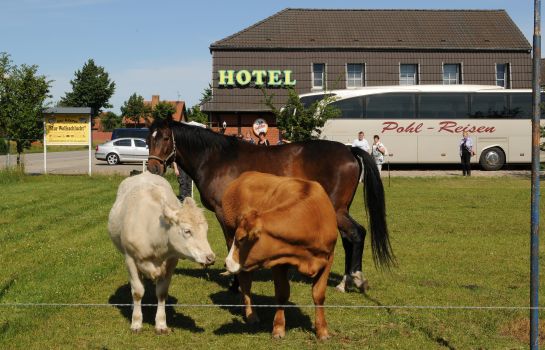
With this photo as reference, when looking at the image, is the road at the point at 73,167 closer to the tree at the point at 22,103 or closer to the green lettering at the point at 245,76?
the tree at the point at 22,103

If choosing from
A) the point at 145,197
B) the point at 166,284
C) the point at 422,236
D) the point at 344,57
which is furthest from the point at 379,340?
the point at 344,57

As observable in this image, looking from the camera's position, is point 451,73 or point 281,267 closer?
point 281,267

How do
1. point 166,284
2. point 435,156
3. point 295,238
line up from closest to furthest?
point 295,238
point 166,284
point 435,156

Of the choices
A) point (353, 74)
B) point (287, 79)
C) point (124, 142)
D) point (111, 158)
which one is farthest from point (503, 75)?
point (111, 158)

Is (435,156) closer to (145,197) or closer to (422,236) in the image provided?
(422,236)

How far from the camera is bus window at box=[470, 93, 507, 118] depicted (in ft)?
118

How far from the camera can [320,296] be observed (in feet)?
21.4

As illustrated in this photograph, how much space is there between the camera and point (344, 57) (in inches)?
1884

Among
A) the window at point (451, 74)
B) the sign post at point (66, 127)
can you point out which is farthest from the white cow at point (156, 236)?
the window at point (451, 74)

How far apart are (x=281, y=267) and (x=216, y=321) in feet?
4.29

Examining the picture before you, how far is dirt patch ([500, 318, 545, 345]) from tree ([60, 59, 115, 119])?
3341 inches

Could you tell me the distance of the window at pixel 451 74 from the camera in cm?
4859

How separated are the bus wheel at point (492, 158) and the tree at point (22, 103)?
22.6m

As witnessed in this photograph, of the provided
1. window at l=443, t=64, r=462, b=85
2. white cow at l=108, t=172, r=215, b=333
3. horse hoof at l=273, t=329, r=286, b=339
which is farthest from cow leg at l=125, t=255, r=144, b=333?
window at l=443, t=64, r=462, b=85
